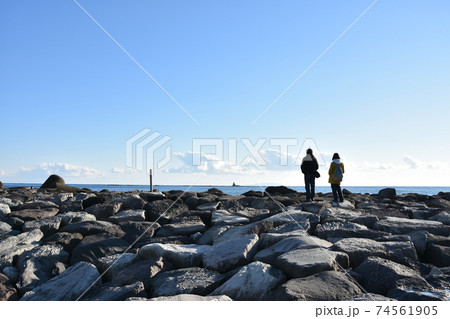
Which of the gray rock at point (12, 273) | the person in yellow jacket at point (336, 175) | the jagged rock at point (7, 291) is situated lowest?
the jagged rock at point (7, 291)

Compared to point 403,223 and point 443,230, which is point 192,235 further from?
point 443,230

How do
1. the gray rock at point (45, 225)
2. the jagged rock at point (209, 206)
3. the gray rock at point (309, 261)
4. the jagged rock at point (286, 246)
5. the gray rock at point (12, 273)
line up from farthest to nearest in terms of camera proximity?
1. the jagged rock at point (209, 206)
2. the gray rock at point (45, 225)
3. the gray rock at point (12, 273)
4. the jagged rock at point (286, 246)
5. the gray rock at point (309, 261)

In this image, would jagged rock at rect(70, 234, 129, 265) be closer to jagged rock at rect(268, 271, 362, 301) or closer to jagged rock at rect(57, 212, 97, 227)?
jagged rock at rect(57, 212, 97, 227)

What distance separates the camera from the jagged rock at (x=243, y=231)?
580 centimetres

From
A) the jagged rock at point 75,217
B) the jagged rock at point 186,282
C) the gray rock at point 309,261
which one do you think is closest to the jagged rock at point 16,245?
the jagged rock at point 75,217

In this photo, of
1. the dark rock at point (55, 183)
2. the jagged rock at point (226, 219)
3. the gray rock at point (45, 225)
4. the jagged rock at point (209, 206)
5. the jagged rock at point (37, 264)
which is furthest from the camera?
the dark rock at point (55, 183)

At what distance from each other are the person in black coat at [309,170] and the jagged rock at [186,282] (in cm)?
571

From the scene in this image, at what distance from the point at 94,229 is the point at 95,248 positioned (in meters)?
0.92

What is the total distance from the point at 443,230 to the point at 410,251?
1841mm

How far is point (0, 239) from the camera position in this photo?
22.0ft

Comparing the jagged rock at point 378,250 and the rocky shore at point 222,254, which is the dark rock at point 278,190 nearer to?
the rocky shore at point 222,254

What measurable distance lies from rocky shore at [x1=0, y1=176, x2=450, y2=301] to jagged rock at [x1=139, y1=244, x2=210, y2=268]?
14mm

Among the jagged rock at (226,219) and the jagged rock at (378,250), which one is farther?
the jagged rock at (226,219)

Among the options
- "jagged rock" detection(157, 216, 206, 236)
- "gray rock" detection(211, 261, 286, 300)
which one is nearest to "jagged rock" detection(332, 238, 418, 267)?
"gray rock" detection(211, 261, 286, 300)
